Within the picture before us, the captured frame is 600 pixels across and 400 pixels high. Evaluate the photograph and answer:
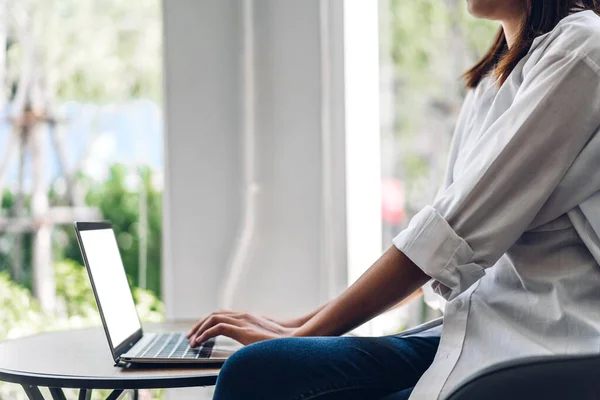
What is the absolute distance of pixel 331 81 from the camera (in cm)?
223

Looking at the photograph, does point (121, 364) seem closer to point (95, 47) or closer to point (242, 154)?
point (242, 154)

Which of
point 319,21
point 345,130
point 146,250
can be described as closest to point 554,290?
point 345,130

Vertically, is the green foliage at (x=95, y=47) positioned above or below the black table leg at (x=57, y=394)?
above

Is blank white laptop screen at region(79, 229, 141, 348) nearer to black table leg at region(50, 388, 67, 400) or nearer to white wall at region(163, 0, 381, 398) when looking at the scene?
black table leg at region(50, 388, 67, 400)

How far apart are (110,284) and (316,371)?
51 centimetres

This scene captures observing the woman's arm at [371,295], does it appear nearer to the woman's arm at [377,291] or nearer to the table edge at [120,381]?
the woman's arm at [377,291]

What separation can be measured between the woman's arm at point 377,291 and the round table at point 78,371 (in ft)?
0.68

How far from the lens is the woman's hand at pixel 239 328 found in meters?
1.16

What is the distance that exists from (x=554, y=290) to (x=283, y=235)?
137 cm

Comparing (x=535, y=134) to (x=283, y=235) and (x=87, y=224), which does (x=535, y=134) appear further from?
(x=283, y=235)

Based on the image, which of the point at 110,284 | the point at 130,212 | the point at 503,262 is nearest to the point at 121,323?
the point at 110,284

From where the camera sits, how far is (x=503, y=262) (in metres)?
1.08

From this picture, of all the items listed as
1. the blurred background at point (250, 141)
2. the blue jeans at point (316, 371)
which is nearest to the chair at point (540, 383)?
the blue jeans at point (316, 371)

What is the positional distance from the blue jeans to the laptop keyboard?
22cm
